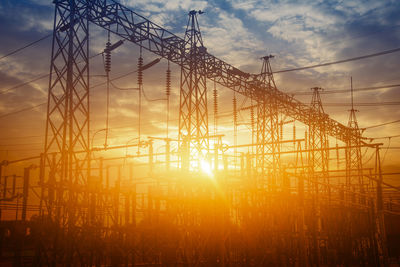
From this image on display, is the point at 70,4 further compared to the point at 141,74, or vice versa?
the point at 141,74

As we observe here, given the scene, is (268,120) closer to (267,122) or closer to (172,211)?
(267,122)

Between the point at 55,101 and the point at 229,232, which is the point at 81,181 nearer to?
the point at 55,101

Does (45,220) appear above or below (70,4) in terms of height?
below

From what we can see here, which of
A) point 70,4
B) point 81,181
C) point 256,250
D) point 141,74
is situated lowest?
point 256,250

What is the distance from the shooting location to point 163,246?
1410cm

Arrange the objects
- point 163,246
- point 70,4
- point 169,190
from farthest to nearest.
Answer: point 169,190 → point 70,4 → point 163,246

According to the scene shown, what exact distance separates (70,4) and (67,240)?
8.65 metres

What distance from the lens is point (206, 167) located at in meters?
16.7

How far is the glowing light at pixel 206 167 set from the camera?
15.7m

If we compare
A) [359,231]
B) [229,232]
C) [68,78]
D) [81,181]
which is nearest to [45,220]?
[81,181]

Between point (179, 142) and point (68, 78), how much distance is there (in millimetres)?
6202

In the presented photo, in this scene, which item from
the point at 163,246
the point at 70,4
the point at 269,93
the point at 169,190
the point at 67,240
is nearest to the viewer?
the point at 67,240

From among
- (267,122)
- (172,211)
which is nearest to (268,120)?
→ (267,122)

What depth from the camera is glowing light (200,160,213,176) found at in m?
15.7
